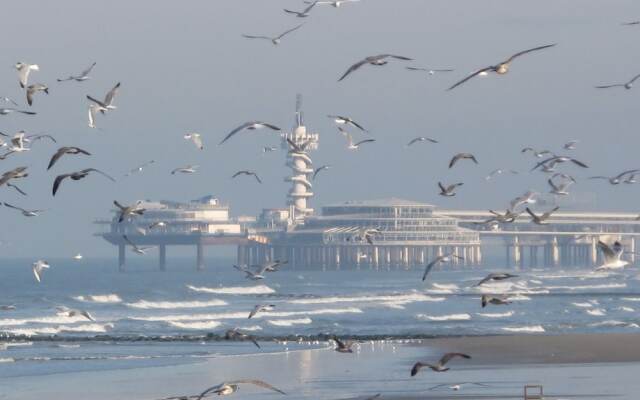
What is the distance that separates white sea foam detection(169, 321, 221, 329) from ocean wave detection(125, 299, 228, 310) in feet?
59.7

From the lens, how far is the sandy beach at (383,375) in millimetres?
33438

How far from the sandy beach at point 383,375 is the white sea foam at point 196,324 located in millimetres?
15530

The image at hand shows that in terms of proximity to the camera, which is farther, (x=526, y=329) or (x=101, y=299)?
(x=101, y=299)

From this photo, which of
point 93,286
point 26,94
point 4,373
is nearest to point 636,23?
point 26,94

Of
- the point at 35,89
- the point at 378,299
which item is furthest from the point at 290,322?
the point at 35,89

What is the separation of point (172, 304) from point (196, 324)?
2551cm

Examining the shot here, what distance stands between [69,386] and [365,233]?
770 centimetres

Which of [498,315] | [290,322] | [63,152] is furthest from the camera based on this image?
[498,315]

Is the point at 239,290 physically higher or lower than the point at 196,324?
higher

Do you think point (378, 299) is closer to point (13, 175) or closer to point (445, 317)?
point (445, 317)

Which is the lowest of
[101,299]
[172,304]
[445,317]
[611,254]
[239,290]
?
[445,317]

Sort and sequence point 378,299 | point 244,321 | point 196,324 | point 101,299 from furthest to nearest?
point 101,299, point 378,299, point 244,321, point 196,324

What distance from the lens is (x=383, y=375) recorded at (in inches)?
1490

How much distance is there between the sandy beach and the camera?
33.4 m
